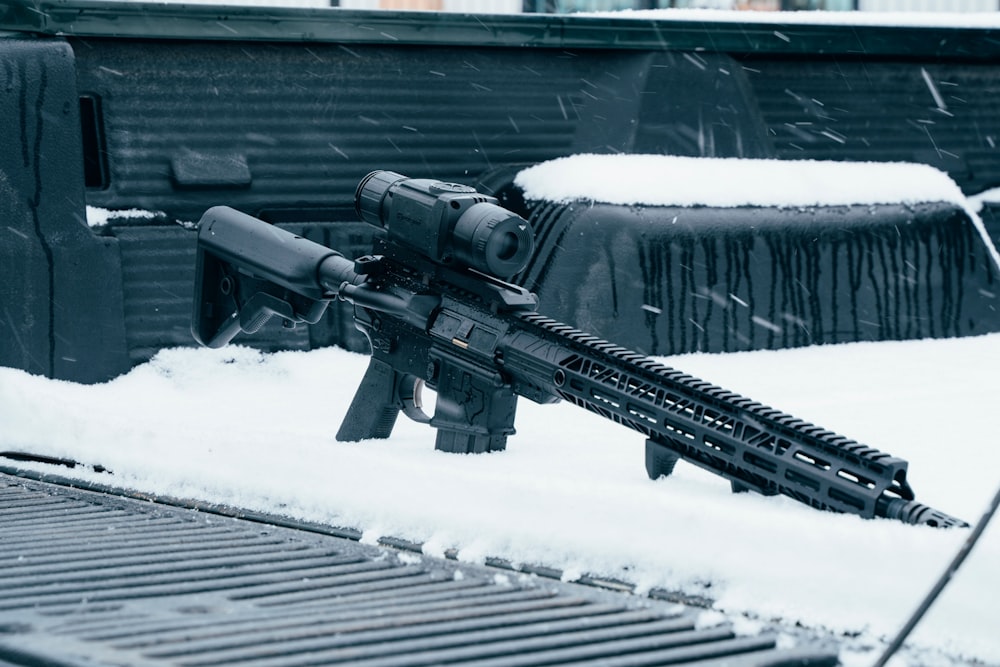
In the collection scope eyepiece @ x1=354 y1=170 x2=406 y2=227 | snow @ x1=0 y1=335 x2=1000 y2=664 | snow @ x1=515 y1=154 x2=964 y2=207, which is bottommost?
snow @ x1=0 y1=335 x2=1000 y2=664

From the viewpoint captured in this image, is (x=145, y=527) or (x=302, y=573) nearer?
(x=302, y=573)

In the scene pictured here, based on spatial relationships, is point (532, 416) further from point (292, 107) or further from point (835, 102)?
point (835, 102)

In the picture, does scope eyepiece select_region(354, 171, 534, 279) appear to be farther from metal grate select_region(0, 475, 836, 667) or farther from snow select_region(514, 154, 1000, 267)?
snow select_region(514, 154, 1000, 267)

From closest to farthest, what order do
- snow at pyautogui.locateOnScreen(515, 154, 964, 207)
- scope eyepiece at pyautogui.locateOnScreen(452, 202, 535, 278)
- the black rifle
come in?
the black rifle < scope eyepiece at pyautogui.locateOnScreen(452, 202, 535, 278) < snow at pyautogui.locateOnScreen(515, 154, 964, 207)

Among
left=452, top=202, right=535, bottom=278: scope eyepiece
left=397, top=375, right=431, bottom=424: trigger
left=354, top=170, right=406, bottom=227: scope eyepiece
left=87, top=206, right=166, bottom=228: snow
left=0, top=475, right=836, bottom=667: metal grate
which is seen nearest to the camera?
left=0, top=475, right=836, bottom=667: metal grate

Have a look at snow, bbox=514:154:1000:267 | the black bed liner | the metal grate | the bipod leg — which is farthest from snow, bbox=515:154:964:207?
the metal grate

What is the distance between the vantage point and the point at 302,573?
11.5 ft

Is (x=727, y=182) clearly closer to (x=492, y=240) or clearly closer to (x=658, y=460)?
(x=492, y=240)

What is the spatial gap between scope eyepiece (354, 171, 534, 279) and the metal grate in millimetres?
1044

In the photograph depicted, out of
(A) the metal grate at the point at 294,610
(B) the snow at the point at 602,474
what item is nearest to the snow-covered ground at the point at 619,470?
(B) the snow at the point at 602,474

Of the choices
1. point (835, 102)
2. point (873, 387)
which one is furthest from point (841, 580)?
point (835, 102)

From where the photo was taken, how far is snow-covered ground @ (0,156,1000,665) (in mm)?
3244

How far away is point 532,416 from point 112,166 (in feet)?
7.30

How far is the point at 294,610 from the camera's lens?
3.11 meters
